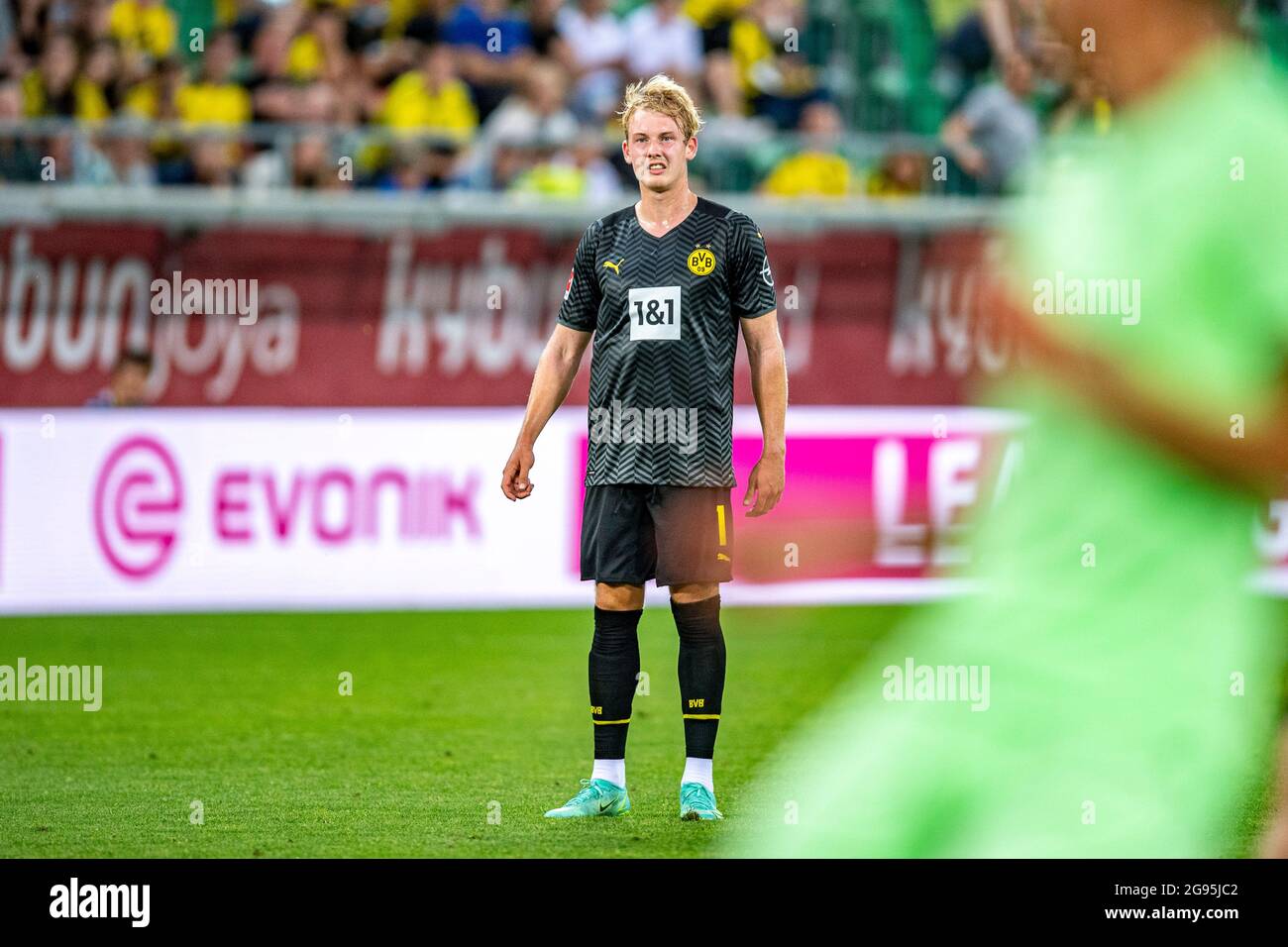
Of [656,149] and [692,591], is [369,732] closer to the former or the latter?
[692,591]

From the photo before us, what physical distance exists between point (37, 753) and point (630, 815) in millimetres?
2725

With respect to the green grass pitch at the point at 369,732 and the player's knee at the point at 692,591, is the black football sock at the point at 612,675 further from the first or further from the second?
the green grass pitch at the point at 369,732

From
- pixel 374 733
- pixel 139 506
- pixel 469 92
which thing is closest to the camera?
pixel 374 733

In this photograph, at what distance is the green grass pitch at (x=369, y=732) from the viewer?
595 centimetres

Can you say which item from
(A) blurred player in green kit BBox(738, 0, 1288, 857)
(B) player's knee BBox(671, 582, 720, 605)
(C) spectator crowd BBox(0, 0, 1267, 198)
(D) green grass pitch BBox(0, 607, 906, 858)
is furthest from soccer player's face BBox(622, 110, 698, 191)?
(C) spectator crowd BBox(0, 0, 1267, 198)

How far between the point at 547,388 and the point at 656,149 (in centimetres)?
80

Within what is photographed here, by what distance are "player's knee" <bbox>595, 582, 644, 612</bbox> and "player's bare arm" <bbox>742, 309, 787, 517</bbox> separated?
43 cm

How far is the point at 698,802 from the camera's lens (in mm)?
6039

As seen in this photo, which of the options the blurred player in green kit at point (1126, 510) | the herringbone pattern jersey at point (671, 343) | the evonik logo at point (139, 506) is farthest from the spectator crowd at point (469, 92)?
the blurred player in green kit at point (1126, 510)

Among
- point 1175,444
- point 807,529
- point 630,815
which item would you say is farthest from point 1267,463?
point 807,529

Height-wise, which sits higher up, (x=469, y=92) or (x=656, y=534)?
(x=469, y=92)

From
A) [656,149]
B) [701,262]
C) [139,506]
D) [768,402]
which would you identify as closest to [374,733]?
[768,402]
